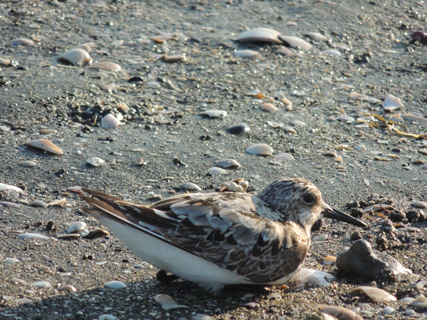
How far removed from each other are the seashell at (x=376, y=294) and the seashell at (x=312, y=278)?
202 mm

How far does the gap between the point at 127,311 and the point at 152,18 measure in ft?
16.2

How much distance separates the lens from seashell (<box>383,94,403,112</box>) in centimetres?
706

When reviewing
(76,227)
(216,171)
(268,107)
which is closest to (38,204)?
(76,227)

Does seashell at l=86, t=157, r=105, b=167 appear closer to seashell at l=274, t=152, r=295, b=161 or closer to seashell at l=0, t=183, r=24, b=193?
seashell at l=0, t=183, r=24, b=193

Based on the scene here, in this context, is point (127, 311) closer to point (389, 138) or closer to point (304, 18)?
point (389, 138)

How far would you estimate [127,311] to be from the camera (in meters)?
3.96

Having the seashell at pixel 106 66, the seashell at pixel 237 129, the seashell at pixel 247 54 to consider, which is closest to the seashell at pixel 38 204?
the seashell at pixel 237 129

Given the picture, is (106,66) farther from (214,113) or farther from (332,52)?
(332,52)

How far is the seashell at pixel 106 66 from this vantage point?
707 cm

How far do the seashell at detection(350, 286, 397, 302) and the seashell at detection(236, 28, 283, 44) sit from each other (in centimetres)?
411

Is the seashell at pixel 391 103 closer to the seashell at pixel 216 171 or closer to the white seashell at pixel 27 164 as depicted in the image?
the seashell at pixel 216 171

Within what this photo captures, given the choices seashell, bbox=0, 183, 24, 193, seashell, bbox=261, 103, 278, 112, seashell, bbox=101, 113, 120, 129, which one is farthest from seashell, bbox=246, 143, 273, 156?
seashell, bbox=0, 183, 24, 193

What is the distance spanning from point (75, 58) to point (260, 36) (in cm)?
198

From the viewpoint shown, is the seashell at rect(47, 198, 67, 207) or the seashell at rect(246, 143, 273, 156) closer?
the seashell at rect(47, 198, 67, 207)
